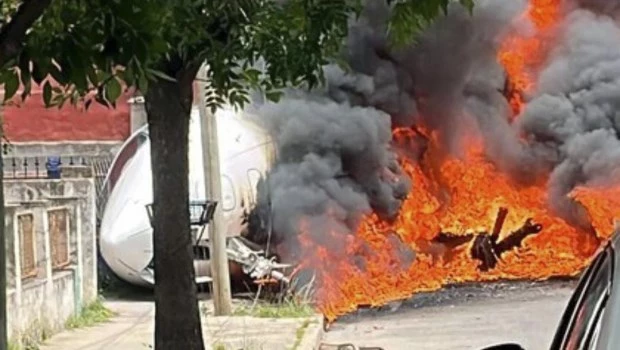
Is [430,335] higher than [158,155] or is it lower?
lower

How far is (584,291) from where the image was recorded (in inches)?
124

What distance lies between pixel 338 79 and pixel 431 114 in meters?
1.53

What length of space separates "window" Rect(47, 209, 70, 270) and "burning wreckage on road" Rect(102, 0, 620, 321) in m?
1.87

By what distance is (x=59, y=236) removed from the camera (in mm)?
11344

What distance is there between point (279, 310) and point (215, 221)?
1.27 m

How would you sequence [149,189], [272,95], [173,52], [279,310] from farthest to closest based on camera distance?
1. [149,189]
2. [279,310]
3. [272,95]
4. [173,52]

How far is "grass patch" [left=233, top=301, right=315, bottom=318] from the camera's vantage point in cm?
1127

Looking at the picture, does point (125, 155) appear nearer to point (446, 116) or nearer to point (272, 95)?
point (446, 116)

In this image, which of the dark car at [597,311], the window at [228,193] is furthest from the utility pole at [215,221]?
the dark car at [597,311]

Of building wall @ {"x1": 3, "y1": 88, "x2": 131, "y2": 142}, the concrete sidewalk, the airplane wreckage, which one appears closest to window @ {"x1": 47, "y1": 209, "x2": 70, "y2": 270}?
the concrete sidewalk

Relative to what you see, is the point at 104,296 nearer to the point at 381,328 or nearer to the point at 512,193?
the point at 381,328

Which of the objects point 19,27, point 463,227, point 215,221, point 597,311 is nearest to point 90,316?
point 215,221

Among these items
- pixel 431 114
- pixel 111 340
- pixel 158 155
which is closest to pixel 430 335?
pixel 111 340

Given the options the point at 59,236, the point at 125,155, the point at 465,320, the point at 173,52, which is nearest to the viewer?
the point at 173,52
